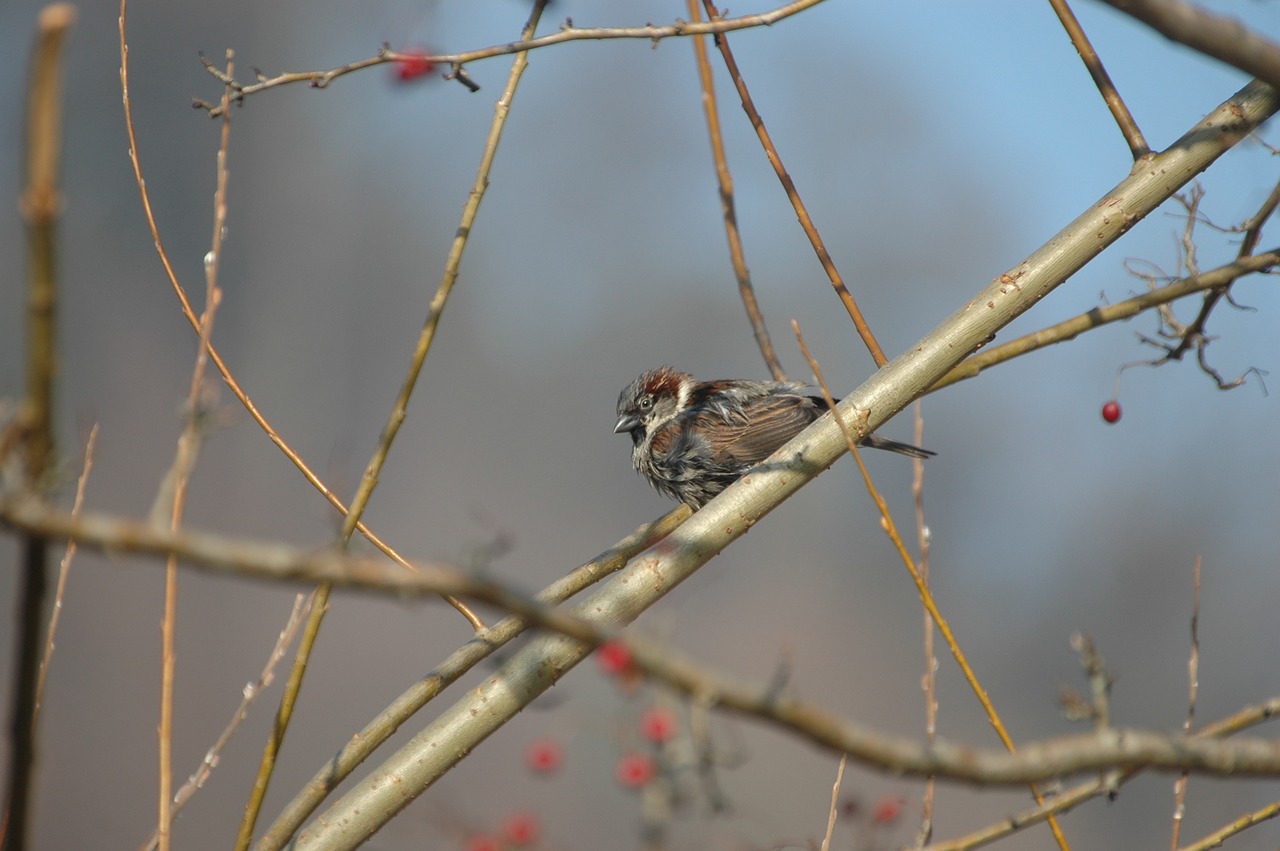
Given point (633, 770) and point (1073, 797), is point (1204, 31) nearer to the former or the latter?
point (1073, 797)

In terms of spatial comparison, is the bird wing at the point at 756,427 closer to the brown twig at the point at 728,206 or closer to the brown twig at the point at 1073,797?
the brown twig at the point at 728,206

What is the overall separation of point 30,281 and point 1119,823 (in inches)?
626

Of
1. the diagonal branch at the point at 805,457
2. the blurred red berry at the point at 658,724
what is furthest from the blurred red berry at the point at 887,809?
the blurred red berry at the point at 658,724

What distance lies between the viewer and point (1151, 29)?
1.47 metres

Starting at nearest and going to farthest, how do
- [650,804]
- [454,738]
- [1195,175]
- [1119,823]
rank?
1. [650,804]
2. [454,738]
3. [1195,175]
4. [1119,823]

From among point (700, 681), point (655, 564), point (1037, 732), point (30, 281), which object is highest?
point (1037, 732)

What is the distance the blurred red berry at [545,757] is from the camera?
213 cm

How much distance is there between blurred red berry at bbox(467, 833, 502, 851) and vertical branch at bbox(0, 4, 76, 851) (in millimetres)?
787

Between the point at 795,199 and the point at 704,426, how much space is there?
247cm

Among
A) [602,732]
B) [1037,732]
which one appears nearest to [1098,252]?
[602,732]

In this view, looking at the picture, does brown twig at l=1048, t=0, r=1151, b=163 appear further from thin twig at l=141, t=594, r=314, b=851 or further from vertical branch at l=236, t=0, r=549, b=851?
thin twig at l=141, t=594, r=314, b=851

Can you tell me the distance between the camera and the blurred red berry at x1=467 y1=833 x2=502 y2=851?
1.78 m

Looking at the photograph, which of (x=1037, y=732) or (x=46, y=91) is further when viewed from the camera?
(x=1037, y=732)

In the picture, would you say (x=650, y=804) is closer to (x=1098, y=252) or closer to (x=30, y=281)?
(x=30, y=281)
